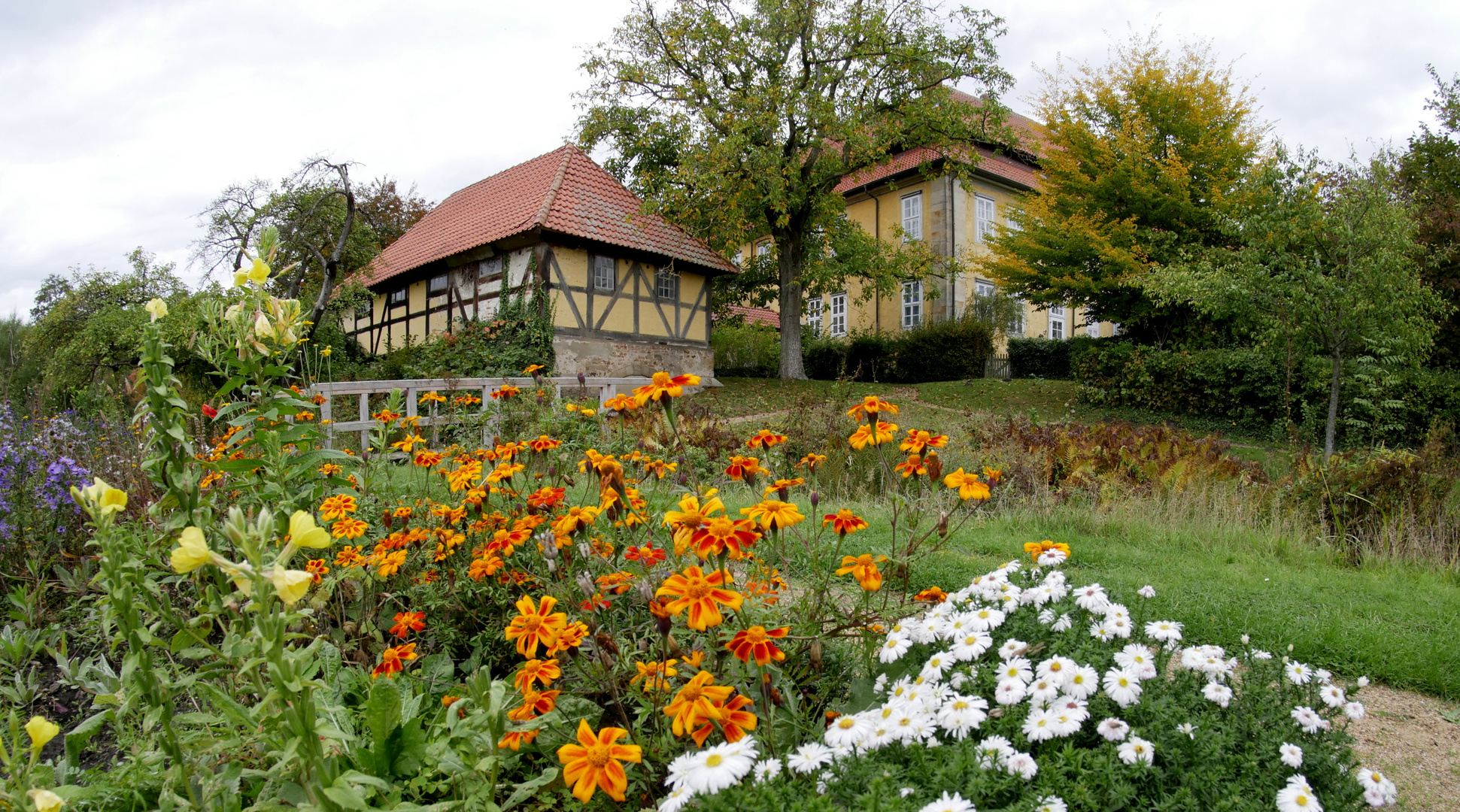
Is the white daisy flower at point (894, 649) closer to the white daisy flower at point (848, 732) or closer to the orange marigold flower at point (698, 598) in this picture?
the white daisy flower at point (848, 732)

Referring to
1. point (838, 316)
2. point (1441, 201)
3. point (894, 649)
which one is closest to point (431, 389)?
point (894, 649)

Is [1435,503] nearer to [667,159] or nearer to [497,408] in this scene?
[497,408]

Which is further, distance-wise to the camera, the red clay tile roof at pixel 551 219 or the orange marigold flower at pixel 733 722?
Answer: the red clay tile roof at pixel 551 219

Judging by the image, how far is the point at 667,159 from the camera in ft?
56.2

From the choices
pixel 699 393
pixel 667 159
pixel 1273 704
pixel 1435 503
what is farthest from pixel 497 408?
pixel 667 159

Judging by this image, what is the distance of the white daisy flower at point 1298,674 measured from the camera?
69.6 inches

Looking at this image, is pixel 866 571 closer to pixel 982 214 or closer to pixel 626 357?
pixel 626 357

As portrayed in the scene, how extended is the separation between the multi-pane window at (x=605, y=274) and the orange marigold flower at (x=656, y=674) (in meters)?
13.5

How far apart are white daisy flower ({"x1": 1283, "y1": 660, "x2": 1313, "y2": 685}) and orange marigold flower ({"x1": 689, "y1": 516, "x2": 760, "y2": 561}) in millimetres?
1322

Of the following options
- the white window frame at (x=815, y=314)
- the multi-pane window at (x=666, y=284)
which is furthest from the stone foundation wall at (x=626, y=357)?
the white window frame at (x=815, y=314)

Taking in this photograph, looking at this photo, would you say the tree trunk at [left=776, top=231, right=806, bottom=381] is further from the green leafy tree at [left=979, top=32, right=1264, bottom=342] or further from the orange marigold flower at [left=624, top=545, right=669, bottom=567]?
the orange marigold flower at [left=624, top=545, right=669, bottom=567]

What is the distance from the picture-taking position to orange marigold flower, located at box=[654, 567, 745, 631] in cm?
141

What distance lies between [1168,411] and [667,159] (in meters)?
11.3

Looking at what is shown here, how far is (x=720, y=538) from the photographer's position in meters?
1.52
